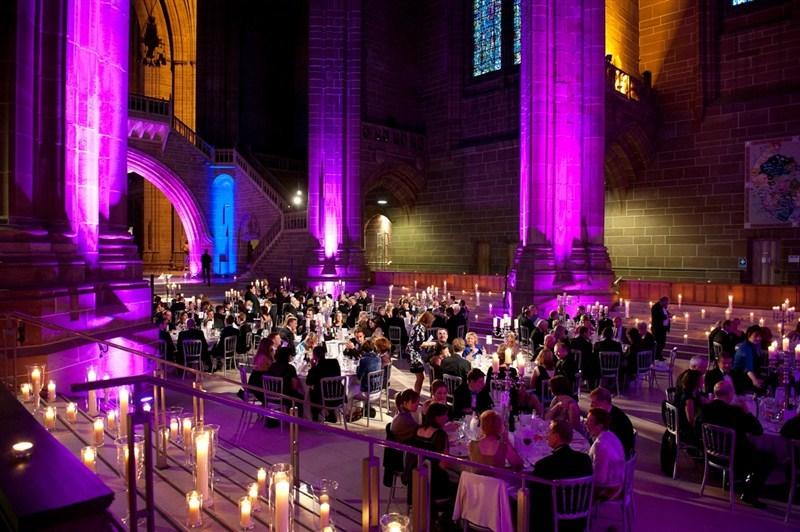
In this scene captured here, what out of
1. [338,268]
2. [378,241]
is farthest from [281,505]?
[378,241]

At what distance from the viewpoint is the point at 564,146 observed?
15102 millimetres

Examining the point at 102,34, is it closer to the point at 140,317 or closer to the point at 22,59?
the point at 22,59

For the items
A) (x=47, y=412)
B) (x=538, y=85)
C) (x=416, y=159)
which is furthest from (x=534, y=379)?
(x=416, y=159)

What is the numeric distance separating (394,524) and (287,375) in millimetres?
4991

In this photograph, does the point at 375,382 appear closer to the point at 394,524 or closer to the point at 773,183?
the point at 394,524

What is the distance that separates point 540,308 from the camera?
1470 centimetres

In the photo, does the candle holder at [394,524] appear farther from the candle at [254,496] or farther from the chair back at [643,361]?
the chair back at [643,361]

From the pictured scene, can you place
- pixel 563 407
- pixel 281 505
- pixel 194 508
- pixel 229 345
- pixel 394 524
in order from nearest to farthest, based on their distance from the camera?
1. pixel 394 524
2. pixel 281 505
3. pixel 194 508
4. pixel 563 407
5. pixel 229 345

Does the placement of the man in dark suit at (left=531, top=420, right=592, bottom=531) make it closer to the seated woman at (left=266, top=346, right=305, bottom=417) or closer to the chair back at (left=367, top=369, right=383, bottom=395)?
the chair back at (left=367, top=369, right=383, bottom=395)

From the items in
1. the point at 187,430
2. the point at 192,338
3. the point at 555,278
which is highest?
the point at 555,278

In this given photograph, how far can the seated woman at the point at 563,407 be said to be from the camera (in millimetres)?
5582

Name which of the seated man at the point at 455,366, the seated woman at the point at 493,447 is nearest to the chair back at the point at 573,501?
the seated woman at the point at 493,447

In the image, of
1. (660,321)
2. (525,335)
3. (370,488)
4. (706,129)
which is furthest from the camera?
(706,129)

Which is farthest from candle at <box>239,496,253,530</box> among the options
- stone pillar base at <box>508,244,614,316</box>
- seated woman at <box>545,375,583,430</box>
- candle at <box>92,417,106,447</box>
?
stone pillar base at <box>508,244,614,316</box>
